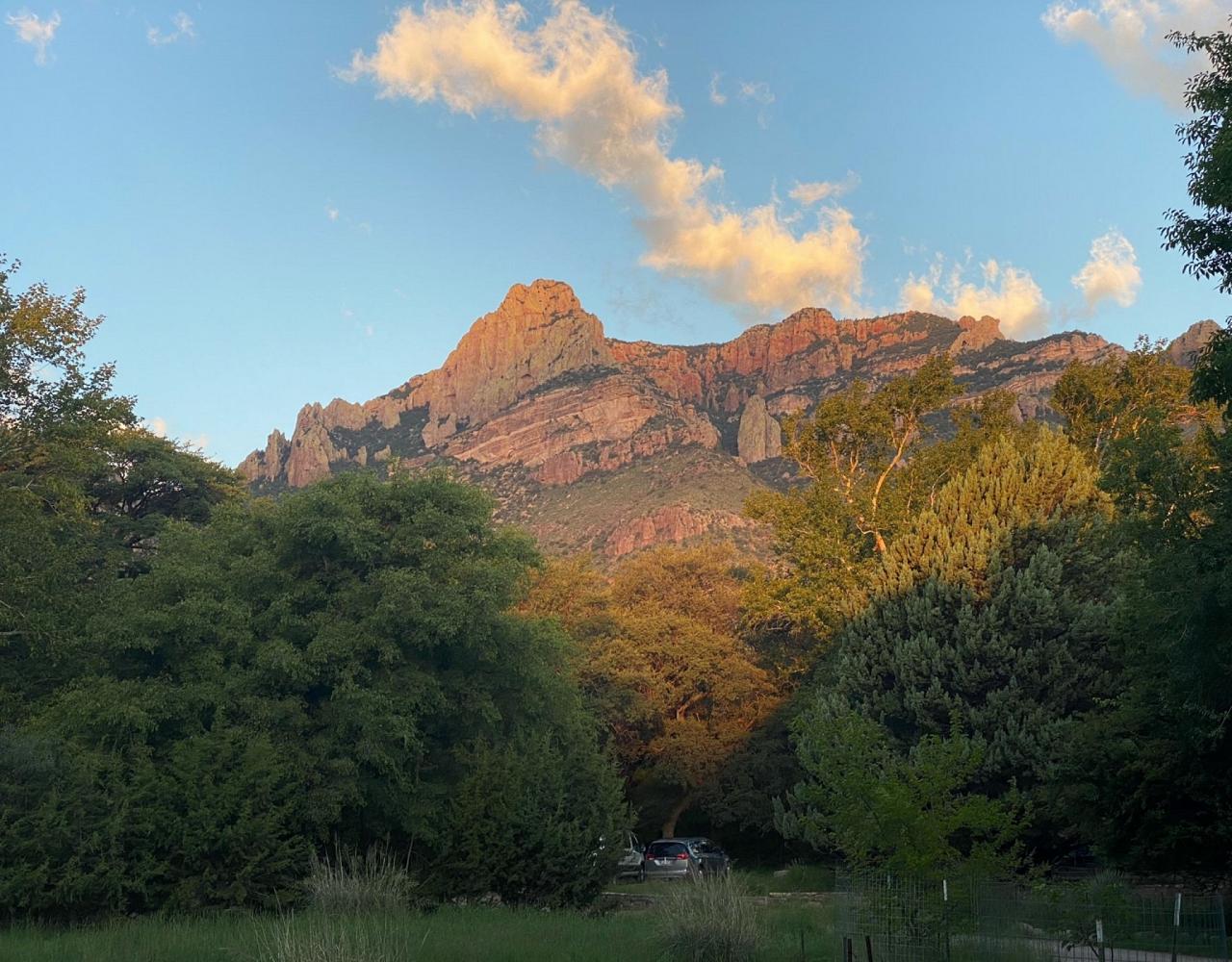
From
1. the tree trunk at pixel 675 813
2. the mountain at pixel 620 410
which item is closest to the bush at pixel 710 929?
the tree trunk at pixel 675 813

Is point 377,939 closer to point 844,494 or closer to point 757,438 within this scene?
point 844,494

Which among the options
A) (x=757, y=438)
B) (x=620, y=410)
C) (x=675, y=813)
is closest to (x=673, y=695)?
(x=675, y=813)

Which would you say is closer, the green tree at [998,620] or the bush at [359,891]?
the bush at [359,891]

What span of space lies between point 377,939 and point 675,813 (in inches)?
1283

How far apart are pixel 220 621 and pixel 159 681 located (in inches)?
67.6

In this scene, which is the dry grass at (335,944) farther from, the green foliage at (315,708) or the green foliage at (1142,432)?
the green foliage at (1142,432)

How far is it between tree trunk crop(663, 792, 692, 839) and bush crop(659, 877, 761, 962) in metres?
29.2

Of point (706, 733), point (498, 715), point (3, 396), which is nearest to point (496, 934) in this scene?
point (498, 715)

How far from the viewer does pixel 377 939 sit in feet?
41.3

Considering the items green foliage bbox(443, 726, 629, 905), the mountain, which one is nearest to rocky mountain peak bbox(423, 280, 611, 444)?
the mountain

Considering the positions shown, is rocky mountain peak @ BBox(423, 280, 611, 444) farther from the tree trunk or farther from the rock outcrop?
the tree trunk

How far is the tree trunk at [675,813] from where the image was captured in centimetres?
4334

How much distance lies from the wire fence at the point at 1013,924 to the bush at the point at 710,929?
2543 mm

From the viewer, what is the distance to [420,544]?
25.9 meters
